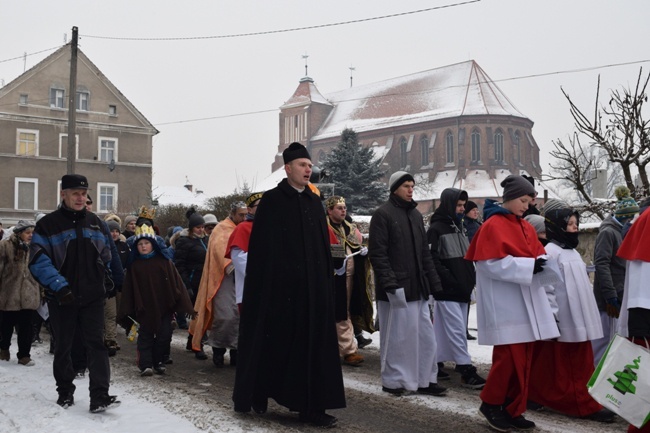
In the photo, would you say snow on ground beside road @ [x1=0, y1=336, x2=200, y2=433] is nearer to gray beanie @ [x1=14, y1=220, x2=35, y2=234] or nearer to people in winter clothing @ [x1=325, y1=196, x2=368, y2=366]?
gray beanie @ [x1=14, y1=220, x2=35, y2=234]

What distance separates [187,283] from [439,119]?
6234 cm

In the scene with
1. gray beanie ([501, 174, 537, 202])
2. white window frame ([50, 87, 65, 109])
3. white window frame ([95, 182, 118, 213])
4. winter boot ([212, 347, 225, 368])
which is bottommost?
winter boot ([212, 347, 225, 368])

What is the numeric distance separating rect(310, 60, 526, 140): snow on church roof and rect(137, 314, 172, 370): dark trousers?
62.7m

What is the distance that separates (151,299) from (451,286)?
356cm

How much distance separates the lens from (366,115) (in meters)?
82.5

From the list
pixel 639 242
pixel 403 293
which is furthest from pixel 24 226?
pixel 639 242

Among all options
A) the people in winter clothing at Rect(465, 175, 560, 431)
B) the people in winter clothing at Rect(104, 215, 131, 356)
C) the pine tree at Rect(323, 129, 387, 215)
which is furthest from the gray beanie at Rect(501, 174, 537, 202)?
the pine tree at Rect(323, 129, 387, 215)

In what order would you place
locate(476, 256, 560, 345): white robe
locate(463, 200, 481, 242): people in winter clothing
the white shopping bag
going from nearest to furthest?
the white shopping bag → locate(476, 256, 560, 345): white robe → locate(463, 200, 481, 242): people in winter clothing

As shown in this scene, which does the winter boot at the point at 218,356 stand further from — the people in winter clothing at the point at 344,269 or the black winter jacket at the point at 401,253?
the black winter jacket at the point at 401,253

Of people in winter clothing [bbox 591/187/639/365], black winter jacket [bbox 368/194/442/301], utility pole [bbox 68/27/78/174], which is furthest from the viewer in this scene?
utility pole [bbox 68/27/78/174]

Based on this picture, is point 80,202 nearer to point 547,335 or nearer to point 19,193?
point 547,335

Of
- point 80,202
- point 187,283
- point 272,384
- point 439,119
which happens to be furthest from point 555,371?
point 439,119

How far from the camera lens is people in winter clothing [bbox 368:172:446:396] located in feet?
24.7

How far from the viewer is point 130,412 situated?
21.6ft
